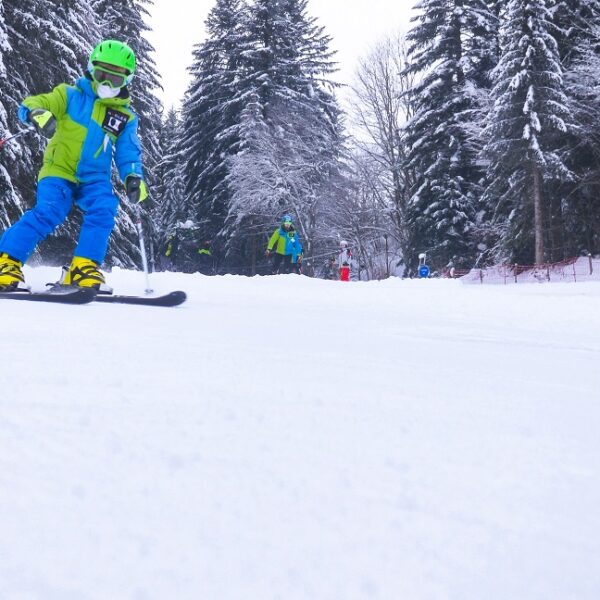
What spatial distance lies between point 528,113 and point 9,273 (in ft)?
60.7

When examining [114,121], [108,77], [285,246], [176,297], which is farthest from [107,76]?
[285,246]

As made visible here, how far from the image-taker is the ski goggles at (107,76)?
4367 millimetres

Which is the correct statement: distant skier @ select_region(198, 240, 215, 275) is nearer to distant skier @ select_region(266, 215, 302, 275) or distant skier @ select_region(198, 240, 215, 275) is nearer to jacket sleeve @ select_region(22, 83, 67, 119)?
distant skier @ select_region(266, 215, 302, 275)

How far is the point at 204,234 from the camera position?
92.7ft

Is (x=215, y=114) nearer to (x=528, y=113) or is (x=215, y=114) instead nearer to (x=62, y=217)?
(x=528, y=113)

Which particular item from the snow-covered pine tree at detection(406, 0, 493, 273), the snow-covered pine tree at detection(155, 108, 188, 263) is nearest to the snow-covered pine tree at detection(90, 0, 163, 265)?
the snow-covered pine tree at detection(155, 108, 188, 263)

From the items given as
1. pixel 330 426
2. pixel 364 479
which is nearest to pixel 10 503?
pixel 364 479

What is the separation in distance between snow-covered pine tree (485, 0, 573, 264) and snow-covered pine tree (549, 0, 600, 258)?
2.05 ft

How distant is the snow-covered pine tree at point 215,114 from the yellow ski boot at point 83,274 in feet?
70.9

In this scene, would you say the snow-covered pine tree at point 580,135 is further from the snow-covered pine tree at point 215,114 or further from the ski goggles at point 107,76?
the ski goggles at point 107,76

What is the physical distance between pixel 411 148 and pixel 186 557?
970 inches

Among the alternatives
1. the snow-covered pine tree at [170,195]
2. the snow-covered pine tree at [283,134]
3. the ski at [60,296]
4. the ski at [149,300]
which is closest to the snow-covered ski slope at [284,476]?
the ski at [60,296]

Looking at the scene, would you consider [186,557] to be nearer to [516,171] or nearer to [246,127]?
[516,171]

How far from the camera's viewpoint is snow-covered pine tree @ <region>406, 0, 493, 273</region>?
74.2 ft
